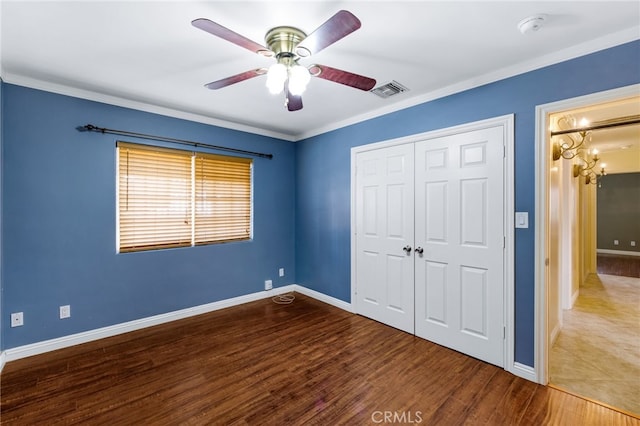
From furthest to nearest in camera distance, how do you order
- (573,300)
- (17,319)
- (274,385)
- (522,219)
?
1. (573,300)
2. (17,319)
3. (522,219)
4. (274,385)

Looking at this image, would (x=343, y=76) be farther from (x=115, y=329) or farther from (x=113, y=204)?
(x=115, y=329)

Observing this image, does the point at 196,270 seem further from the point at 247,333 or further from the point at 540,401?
the point at 540,401

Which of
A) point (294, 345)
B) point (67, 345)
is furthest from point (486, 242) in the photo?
point (67, 345)

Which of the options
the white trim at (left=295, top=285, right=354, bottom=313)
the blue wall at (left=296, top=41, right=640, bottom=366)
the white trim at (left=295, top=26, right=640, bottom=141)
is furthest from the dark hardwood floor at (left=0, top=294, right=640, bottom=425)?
the white trim at (left=295, top=26, right=640, bottom=141)

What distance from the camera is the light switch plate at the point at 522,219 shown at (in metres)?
2.31

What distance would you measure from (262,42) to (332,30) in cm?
90

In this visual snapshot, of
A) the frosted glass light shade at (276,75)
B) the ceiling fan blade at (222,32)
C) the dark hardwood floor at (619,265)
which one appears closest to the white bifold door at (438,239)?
the frosted glass light shade at (276,75)

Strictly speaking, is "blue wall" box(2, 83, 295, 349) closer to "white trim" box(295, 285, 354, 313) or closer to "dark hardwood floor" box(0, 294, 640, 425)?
"dark hardwood floor" box(0, 294, 640, 425)

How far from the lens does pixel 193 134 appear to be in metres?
3.65

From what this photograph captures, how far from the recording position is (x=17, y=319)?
8.54 feet

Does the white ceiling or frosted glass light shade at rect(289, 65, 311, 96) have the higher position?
the white ceiling

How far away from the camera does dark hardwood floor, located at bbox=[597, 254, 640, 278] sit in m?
5.91

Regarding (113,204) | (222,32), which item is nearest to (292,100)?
(222,32)

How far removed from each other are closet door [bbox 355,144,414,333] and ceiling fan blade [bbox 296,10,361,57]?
1.86 meters
